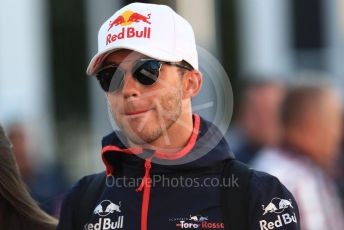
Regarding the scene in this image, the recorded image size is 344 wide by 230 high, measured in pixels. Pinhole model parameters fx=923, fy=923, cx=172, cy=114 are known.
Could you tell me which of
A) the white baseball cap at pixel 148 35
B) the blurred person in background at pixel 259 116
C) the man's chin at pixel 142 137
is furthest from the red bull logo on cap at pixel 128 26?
the blurred person in background at pixel 259 116

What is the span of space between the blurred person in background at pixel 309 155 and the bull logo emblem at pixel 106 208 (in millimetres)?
1729

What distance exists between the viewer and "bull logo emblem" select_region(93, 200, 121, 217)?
325cm

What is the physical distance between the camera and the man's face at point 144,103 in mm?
3203

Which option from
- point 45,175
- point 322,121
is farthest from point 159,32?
point 45,175

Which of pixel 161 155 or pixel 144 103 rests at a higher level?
pixel 144 103

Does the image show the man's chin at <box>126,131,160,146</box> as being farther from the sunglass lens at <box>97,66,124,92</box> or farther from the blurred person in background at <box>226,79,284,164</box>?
the blurred person in background at <box>226,79,284,164</box>

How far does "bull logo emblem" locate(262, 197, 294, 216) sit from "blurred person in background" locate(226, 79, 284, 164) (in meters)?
2.83

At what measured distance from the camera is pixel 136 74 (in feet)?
10.5

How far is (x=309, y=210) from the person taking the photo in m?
4.82

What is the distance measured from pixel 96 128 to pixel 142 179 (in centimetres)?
719

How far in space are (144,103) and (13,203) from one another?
838 mm

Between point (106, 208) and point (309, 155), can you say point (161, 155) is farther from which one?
point (309, 155)

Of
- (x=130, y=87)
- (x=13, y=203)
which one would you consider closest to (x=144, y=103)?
(x=130, y=87)

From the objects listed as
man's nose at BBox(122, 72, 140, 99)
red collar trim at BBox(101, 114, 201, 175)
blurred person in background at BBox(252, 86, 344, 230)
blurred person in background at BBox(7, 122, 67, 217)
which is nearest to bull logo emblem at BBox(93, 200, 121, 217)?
red collar trim at BBox(101, 114, 201, 175)
